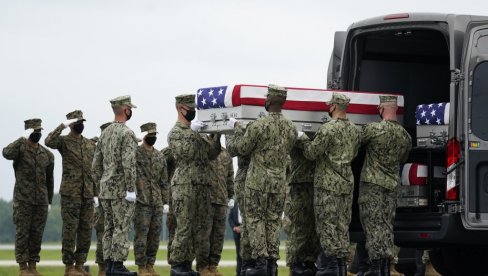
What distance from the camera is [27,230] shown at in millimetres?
16109

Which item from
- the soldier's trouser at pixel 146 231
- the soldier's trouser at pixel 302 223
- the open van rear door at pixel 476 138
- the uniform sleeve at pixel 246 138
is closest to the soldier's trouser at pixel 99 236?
the soldier's trouser at pixel 146 231

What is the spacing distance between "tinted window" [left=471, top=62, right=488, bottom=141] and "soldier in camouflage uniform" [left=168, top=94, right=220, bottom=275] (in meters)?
3.03

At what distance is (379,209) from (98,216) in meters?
5.28

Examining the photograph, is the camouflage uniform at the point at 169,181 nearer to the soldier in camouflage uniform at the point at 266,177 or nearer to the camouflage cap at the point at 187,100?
the camouflage cap at the point at 187,100

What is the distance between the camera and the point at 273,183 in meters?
12.8

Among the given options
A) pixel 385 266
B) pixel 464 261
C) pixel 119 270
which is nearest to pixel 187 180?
pixel 119 270

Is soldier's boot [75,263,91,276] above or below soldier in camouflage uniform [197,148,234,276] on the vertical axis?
below

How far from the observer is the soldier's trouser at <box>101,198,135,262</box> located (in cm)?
1351

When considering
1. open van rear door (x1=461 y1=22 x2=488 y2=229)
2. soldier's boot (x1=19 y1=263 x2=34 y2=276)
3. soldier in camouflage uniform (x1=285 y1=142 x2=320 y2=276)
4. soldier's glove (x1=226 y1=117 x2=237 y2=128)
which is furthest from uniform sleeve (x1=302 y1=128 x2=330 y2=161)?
soldier's boot (x1=19 y1=263 x2=34 y2=276)

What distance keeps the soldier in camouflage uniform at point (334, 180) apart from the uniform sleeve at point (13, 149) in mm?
4585

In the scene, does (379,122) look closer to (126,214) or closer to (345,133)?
(345,133)

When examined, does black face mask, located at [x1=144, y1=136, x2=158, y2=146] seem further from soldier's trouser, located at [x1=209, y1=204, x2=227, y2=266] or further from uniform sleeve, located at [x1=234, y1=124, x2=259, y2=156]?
uniform sleeve, located at [x1=234, y1=124, x2=259, y2=156]

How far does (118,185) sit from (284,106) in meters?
2.12

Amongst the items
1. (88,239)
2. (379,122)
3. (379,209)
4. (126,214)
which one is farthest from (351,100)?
(88,239)
